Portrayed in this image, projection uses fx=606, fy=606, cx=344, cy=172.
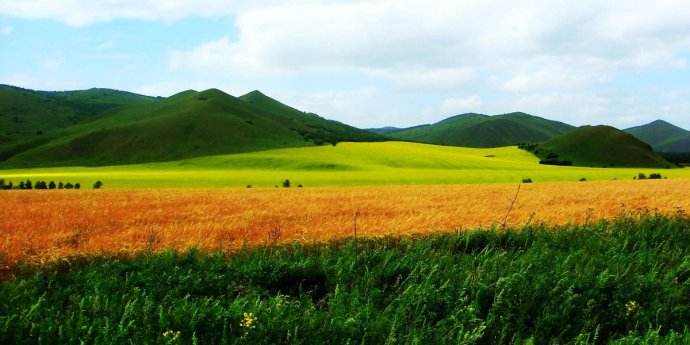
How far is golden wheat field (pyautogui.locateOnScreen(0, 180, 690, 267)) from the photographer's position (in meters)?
10.9

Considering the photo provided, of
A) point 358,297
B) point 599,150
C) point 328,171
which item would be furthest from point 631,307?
point 599,150

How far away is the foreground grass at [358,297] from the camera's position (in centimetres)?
734

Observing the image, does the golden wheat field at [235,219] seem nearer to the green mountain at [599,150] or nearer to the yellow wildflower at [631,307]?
the yellow wildflower at [631,307]

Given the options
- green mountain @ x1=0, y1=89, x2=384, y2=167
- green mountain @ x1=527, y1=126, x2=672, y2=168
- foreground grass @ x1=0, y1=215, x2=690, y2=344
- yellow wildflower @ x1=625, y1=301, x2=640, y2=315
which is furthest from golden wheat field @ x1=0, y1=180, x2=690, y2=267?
green mountain @ x1=527, y1=126, x2=672, y2=168

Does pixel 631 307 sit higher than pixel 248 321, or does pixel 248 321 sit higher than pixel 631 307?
pixel 248 321

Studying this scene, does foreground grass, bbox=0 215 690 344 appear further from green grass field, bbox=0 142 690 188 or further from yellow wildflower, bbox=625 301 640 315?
green grass field, bbox=0 142 690 188

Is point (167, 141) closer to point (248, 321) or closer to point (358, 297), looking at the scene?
point (358, 297)

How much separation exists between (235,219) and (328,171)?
5727cm

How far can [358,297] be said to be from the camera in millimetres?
8812

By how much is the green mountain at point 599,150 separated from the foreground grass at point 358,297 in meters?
141

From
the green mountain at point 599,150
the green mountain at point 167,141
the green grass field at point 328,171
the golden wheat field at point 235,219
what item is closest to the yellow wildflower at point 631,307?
the golden wheat field at point 235,219

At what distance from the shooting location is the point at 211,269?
30.5ft

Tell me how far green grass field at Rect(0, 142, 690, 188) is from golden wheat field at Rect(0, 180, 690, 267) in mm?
28778

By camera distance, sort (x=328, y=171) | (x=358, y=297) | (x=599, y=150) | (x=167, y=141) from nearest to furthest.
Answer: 1. (x=358, y=297)
2. (x=328, y=171)
3. (x=167, y=141)
4. (x=599, y=150)
